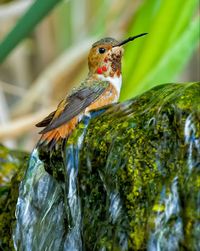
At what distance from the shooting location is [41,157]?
3600 mm

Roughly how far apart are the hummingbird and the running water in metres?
0.08

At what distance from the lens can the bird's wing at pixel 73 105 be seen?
137 inches

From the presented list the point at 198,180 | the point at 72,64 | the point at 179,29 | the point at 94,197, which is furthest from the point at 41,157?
the point at 72,64

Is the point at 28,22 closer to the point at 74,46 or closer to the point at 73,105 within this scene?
the point at 73,105

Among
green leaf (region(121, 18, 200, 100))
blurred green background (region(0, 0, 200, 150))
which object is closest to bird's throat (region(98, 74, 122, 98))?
blurred green background (region(0, 0, 200, 150))

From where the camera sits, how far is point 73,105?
3645 mm

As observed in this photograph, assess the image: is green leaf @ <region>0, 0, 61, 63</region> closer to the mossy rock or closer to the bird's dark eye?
the bird's dark eye

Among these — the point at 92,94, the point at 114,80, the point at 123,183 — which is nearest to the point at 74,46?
the point at 114,80

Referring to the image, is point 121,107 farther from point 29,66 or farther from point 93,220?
point 29,66

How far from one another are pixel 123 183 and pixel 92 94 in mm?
854

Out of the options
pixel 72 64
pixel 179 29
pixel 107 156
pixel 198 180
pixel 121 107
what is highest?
pixel 72 64

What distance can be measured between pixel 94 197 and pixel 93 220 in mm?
96

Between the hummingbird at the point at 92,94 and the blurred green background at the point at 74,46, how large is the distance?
344 millimetres

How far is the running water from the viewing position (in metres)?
2.84
